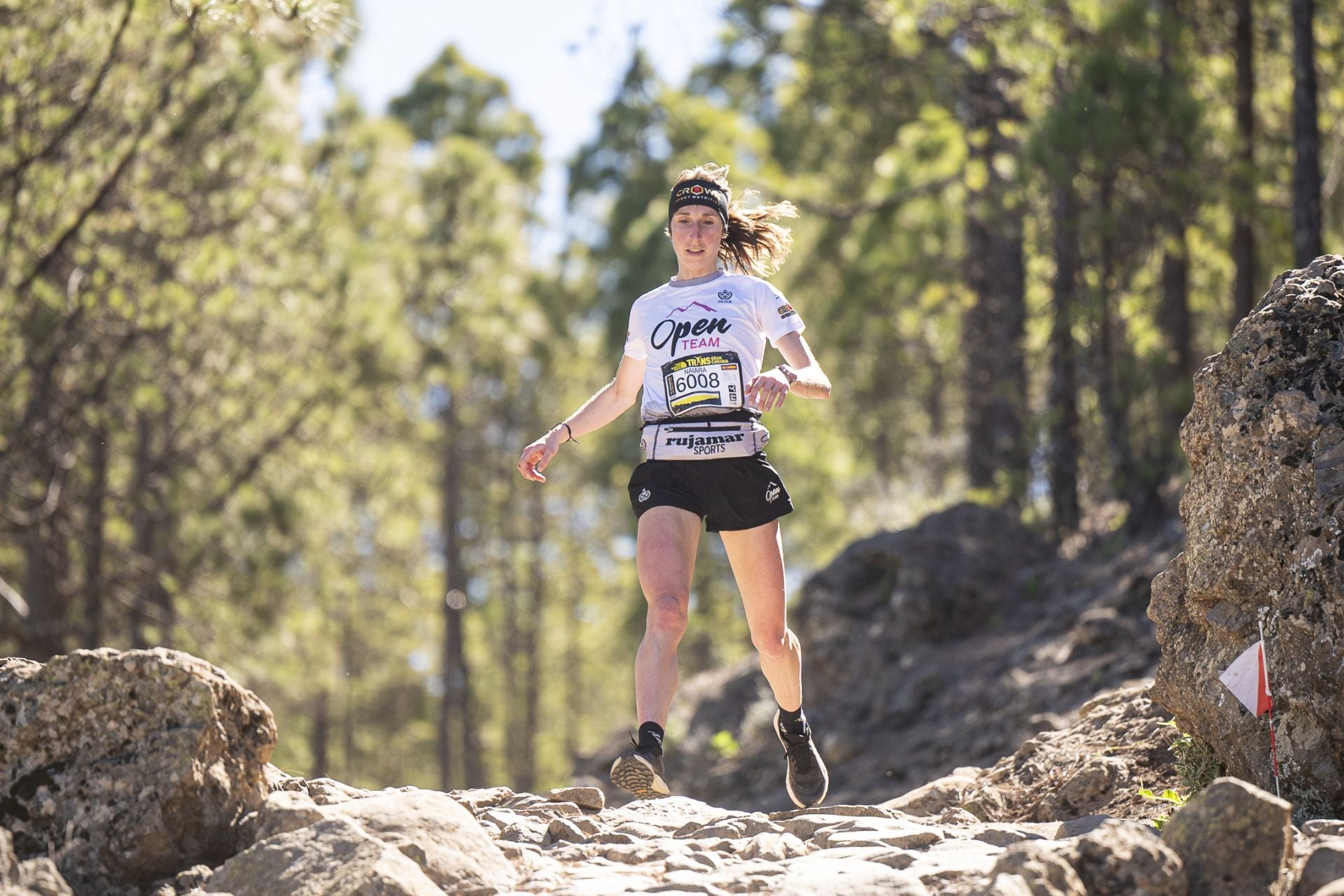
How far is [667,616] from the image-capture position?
5188 mm

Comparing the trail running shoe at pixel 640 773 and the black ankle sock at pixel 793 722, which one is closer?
the trail running shoe at pixel 640 773

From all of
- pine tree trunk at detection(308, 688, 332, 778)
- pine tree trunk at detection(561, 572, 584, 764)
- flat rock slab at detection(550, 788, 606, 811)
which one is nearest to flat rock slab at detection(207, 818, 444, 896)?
flat rock slab at detection(550, 788, 606, 811)

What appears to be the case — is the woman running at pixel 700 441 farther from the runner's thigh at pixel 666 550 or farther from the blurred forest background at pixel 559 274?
the blurred forest background at pixel 559 274

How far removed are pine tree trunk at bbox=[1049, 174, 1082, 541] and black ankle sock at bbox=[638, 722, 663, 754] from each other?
7509mm

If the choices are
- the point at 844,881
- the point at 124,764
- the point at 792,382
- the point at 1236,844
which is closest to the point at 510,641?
the point at 792,382

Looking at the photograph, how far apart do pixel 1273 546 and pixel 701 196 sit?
2.36 metres

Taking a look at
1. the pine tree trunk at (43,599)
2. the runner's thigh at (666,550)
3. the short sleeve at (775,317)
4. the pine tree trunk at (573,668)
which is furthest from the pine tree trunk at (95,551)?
the pine tree trunk at (573,668)

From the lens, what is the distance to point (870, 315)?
2156cm

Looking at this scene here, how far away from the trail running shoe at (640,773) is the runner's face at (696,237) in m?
1.80

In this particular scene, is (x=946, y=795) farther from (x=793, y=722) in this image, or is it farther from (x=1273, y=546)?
(x=1273, y=546)

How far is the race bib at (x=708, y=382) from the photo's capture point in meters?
5.33

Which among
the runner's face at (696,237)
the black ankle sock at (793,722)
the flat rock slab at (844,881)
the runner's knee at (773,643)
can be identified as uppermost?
the runner's face at (696,237)

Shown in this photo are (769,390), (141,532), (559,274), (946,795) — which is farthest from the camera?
(559,274)

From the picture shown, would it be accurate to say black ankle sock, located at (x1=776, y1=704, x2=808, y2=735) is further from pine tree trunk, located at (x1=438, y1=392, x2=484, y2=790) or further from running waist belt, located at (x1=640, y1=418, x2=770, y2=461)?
pine tree trunk, located at (x1=438, y1=392, x2=484, y2=790)
